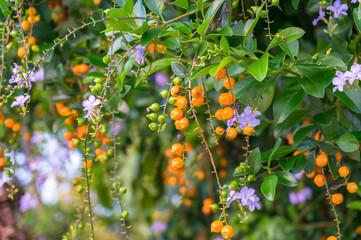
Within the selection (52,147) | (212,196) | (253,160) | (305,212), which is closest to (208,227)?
(212,196)

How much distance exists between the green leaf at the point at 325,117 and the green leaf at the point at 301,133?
4 cm

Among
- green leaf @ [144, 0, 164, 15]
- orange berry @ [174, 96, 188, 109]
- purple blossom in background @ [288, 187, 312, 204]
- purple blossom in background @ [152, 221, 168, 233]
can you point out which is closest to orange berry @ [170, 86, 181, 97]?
orange berry @ [174, 96, 188, 109]

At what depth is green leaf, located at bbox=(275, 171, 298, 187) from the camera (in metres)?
1.02

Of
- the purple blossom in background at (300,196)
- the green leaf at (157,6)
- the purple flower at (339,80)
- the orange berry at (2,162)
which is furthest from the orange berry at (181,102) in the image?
the purple blossom in background at (300,196)

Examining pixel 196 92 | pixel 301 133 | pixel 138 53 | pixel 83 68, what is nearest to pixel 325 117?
pixel 301 133

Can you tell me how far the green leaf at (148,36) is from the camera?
92cm

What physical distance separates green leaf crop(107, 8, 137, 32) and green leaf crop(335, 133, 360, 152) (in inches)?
23.6

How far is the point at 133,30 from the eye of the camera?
3.09ft

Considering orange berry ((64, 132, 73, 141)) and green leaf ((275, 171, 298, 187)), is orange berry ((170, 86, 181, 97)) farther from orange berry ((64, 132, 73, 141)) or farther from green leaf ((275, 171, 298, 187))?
orange berry ((64, 132, 73, 141))

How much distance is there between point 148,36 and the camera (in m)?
0.93

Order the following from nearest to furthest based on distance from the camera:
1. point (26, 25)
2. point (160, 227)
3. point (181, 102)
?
point (181, 102) → point (26, 25) → point (160, 227)

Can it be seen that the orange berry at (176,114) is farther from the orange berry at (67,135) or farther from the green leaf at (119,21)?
the orange berry at (67,135)

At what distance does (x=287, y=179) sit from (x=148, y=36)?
1.64ft

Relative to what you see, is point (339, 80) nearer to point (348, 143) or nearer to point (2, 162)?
point (348, 143)
